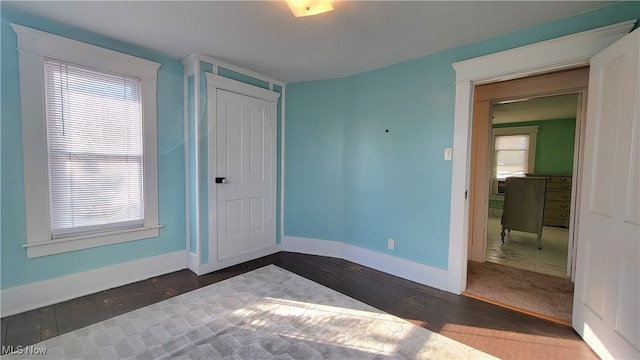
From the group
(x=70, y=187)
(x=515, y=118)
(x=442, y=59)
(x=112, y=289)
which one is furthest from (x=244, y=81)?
(x=515, y=118)

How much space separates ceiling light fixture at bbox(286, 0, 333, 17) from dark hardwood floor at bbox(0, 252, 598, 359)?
2370mm

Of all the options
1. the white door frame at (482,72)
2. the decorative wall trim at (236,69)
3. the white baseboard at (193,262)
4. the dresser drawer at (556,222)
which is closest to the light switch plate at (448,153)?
the white door frame at (482,72)

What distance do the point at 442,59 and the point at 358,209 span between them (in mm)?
1874

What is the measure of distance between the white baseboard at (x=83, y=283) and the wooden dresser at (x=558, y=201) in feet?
22.2

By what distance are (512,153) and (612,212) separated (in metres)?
5.70

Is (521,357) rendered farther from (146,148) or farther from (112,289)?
(146,148)

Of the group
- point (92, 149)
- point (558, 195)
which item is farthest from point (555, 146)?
point (92, 149)

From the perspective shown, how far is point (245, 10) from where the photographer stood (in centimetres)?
195

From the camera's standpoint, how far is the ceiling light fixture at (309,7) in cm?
180

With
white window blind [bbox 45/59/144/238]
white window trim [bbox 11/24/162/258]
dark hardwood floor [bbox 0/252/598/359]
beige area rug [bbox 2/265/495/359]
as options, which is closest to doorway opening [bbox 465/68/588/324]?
dark hardwood floor [bbox 0/252/598/359]

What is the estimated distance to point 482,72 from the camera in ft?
7.78

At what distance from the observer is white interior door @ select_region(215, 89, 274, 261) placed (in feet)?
10.0

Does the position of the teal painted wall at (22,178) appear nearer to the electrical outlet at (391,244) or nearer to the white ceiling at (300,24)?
the white ceiling at (300,24)

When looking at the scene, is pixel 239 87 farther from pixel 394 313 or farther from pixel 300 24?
pixel 394 313
